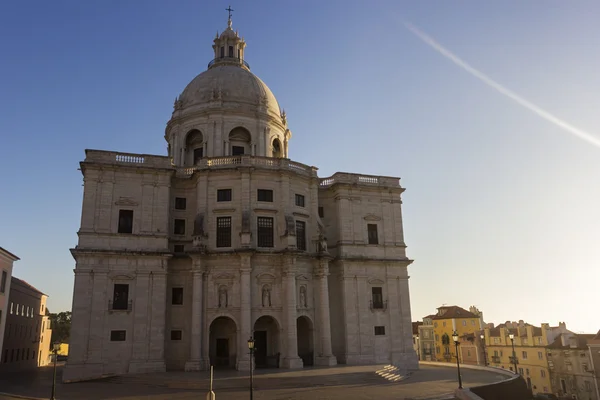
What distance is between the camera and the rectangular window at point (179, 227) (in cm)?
4185

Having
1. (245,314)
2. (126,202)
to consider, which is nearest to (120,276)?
(126,202)

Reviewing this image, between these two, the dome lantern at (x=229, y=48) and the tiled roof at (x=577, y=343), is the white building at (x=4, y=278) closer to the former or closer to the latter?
the dome lantern at (x=229, y=48)

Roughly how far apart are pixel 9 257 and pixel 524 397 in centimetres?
3962

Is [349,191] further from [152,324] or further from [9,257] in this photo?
[9,257]

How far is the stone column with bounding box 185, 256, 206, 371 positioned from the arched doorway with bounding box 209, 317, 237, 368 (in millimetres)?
3163

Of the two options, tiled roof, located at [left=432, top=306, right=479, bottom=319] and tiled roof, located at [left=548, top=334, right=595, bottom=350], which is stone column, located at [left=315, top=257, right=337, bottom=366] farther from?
tiled roof, located at [left=432, top=306, right=479, bottom=319]

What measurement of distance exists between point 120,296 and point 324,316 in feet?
53.3

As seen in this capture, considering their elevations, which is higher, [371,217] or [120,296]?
[371,217]

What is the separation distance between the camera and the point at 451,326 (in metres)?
80.8

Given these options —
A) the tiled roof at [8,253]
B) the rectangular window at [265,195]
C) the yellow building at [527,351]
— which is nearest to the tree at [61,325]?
the tiled roof at [8,253]

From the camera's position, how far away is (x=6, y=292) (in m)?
38.8

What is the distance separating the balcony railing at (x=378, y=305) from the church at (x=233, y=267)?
0.32 feet

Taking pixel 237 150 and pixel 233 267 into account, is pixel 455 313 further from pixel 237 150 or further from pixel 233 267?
pixel 233 267

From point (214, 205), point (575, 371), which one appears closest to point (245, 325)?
point (214, 205)
